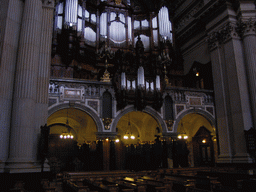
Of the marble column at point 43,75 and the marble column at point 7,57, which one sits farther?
the marble column at point 43,75

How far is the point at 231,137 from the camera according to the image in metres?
15.8

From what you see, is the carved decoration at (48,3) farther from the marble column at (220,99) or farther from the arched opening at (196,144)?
the arched opening at (196,144)

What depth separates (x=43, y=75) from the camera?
11.0 metres

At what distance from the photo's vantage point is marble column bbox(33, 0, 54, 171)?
10.6 m

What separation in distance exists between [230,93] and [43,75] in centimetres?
1140

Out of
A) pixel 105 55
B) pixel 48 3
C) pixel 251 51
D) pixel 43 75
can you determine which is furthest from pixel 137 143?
pixel 48 3

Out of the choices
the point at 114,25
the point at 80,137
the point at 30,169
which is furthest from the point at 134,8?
the point at 30,169

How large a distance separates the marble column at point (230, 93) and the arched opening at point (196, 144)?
2463mm

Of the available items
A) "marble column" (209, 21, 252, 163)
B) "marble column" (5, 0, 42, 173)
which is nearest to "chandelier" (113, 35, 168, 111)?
"marble column" (209, 21, 252, 163)

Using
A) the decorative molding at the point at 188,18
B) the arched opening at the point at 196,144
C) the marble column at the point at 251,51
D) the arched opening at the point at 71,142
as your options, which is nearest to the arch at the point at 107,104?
the arched opening at the point at 71,142

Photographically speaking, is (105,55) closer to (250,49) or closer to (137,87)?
(137,87)

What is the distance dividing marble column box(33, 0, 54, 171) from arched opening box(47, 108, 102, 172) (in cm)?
570

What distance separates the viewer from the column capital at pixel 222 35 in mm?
16312

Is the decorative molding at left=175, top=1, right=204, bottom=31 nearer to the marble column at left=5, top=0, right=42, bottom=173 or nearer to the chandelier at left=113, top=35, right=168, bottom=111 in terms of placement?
the chandelier at left=113, top=35, right=168, bottom=111
